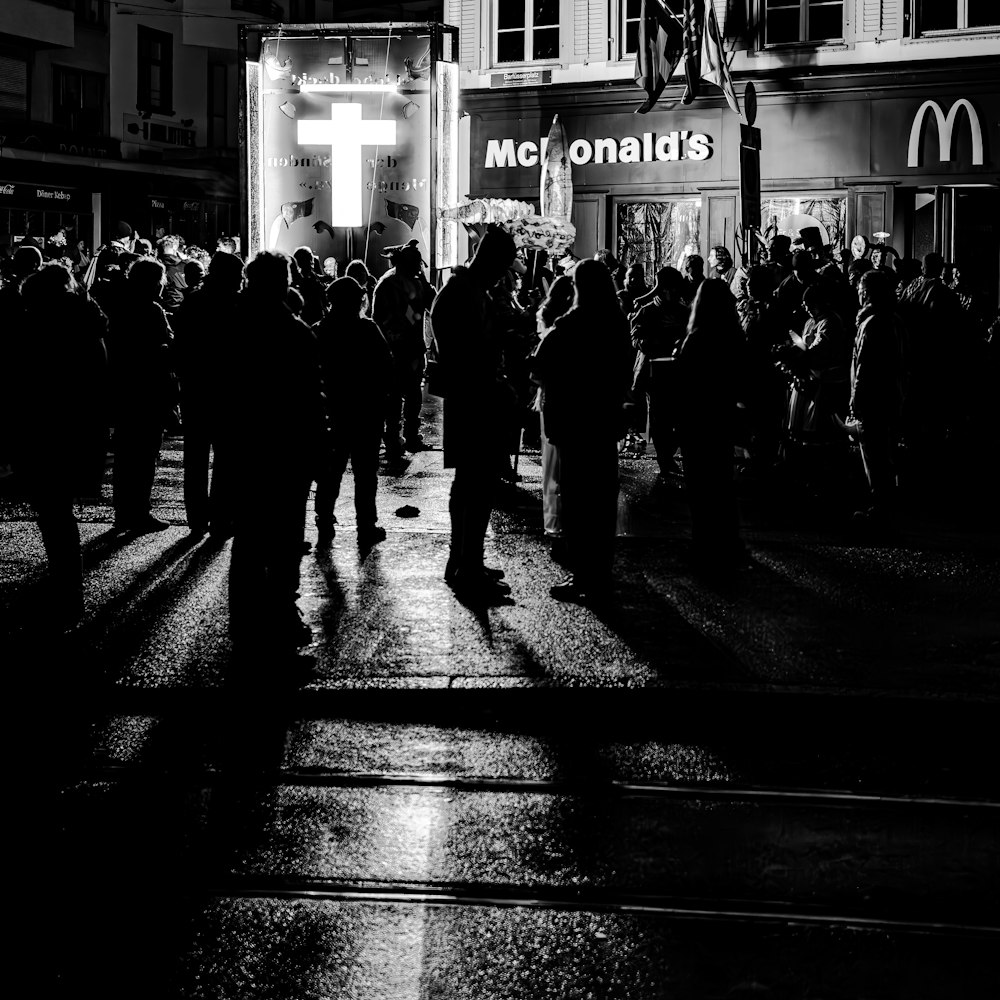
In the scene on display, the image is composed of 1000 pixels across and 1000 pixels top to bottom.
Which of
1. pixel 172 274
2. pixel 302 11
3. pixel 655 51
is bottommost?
pixel 172 274

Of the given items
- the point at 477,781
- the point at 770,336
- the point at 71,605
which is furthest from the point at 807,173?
the point at 477,781

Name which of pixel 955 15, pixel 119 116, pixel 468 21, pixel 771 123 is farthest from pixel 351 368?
pixel 119 116

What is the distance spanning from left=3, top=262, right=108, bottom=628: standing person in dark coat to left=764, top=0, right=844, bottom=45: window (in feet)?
66.4

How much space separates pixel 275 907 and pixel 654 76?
2171cm

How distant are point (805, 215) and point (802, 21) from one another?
3.29 metres

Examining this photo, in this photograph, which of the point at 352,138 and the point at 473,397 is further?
the point at 352,138

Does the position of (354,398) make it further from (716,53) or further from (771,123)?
(771,123)

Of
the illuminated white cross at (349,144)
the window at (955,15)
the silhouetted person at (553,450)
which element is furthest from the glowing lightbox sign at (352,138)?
the silhouetted person at (553,450)

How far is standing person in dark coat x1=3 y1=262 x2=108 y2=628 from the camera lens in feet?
26.6

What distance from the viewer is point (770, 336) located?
13.4 meters

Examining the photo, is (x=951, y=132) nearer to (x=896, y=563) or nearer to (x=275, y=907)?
(x=896, y=563)

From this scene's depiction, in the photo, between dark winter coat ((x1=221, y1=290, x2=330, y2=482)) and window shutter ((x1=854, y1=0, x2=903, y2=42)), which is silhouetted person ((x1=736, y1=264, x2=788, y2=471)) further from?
window shutter ((x1=854, y1=0, x2=903, y2=42))

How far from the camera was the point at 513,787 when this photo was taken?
575 cm

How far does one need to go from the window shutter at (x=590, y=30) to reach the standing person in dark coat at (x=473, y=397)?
786 inches
